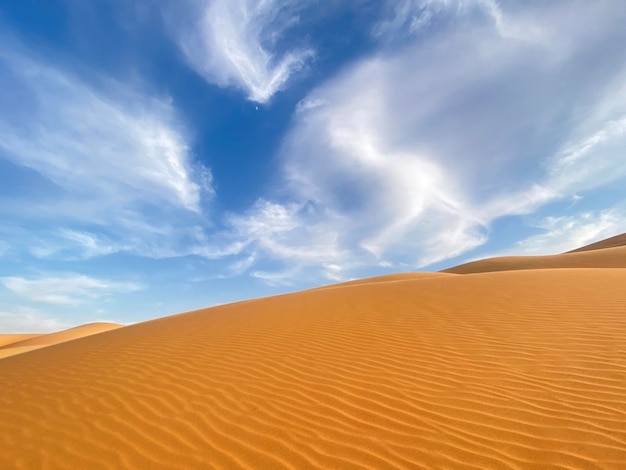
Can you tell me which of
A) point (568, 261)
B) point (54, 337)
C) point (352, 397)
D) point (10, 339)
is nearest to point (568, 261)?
point (568, 261)

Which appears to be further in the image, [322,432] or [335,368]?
[335,368]

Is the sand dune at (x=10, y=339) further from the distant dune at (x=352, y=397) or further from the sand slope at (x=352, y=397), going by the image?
the sand slope at (x=352, y=397)

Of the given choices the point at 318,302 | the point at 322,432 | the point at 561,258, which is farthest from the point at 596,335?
the point at 561,258

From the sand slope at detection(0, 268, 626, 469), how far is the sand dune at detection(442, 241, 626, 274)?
781 inches

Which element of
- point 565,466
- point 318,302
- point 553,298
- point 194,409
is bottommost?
point 565,466

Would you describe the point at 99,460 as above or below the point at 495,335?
below

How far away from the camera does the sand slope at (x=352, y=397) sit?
3.16 m

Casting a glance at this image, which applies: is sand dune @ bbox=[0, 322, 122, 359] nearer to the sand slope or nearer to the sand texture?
the sand slope

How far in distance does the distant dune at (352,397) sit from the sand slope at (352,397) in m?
0.02

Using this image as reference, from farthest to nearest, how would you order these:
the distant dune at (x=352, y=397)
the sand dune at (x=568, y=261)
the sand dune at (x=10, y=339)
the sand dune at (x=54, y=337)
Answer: the sand dune at (x=10, y=339)
the sand dune at (x=54, y=337)
the sand dune at (x=568, y=261)
the distant dune at (x=352, y=397)

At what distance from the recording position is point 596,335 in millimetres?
5559

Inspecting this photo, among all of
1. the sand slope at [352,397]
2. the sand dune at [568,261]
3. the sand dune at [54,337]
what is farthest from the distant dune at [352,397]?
the sand dune at [54,337]

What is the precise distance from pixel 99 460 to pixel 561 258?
32.7 meters

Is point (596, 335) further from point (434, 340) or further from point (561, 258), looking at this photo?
point (561, 258)
